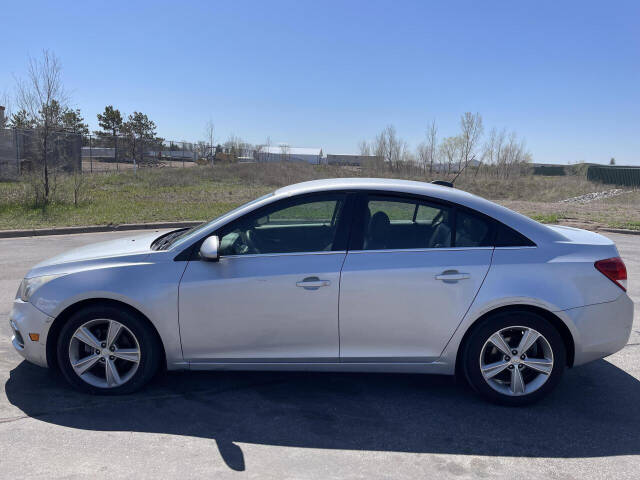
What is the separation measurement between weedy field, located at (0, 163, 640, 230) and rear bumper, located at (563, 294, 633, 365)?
12.4 metres

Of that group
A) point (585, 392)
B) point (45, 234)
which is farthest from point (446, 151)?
point (585, 392)

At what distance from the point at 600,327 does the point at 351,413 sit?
1927mm

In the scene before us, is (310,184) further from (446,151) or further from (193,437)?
(446,151)

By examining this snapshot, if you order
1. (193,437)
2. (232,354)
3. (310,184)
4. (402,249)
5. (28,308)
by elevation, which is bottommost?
(193,437)

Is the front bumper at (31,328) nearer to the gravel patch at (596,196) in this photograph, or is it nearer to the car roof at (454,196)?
the car roof at (454,196)

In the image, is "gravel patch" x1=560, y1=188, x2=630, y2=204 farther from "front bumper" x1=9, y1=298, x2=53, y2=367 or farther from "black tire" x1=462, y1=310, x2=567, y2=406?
"front bumper" x1=9, y1=298, x2=53, y2=367

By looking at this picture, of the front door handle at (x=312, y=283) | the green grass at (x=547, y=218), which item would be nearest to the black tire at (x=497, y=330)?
the front door handle at (x=312, y=283)

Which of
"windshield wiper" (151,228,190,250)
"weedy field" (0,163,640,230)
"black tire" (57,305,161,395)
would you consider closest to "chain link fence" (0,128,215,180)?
"weedy field" (0,163,640,230)

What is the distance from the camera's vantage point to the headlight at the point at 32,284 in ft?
12.9

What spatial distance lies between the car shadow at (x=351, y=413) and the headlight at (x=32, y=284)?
0.73 m

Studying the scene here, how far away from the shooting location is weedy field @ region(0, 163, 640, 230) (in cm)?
1506

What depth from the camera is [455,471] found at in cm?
307

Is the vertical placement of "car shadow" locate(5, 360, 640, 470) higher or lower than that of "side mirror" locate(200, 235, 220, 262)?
lower

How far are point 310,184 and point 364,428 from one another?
1920 millimetres
